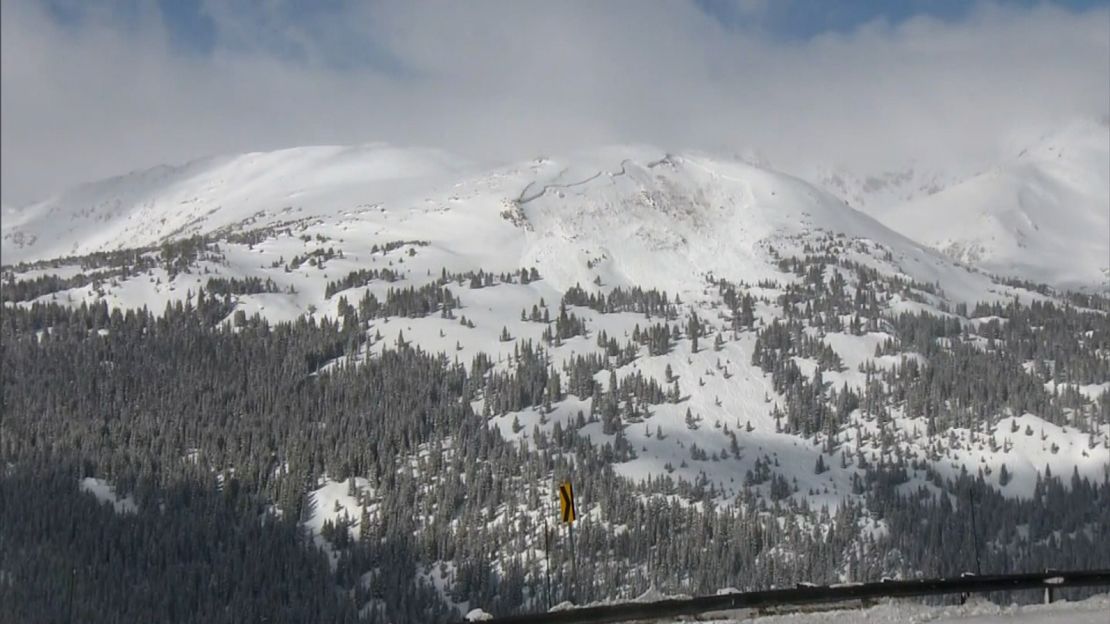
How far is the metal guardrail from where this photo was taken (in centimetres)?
3014

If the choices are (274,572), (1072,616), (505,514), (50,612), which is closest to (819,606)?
(1072,616)

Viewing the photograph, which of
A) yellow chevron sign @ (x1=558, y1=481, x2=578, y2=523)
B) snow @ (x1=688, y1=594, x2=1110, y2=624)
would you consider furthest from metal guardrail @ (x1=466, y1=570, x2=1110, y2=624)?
yellow chevron sign @ (x1=558, y1=481, x2=578, y2=523)

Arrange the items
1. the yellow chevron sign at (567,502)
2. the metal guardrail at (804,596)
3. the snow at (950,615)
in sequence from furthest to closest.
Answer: the yellow chevron sign at (567,502), the snow at (950,615), the metal guardrail at (804,596)

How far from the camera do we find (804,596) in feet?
106

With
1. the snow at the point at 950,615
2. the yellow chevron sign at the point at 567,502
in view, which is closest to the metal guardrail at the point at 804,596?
the snow at the point at 950,615

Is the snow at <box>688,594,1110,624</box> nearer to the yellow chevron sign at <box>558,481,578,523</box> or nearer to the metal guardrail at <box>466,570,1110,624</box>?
the metal guardrail at <box>466,570,1110,624</box>

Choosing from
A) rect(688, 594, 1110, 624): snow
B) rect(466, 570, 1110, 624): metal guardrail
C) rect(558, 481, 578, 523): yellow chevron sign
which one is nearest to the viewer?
rect(466, 570, 1110, 624): metal guardrail

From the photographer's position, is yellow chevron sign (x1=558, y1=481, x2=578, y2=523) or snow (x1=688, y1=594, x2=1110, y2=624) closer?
snow (x1=688, y1=594, x2=1110, y2=624)

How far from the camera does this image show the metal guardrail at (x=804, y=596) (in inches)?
1187

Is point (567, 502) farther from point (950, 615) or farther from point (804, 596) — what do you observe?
point (950, 615)

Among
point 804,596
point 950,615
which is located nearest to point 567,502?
point 804,596

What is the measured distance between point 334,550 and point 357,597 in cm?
2345

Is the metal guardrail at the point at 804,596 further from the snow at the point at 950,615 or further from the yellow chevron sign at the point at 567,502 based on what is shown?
the yellow chevron sign at the point at 567,502

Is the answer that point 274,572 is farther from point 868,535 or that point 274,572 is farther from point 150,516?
point 868,535
